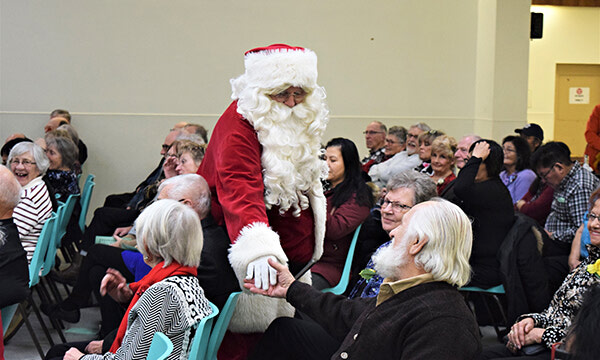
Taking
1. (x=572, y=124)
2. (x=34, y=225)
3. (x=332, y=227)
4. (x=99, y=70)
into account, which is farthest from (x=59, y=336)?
(x=572, y=124)

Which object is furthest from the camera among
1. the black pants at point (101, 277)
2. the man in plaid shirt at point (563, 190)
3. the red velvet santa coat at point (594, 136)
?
the red velvet santa coat at point (594, 136)

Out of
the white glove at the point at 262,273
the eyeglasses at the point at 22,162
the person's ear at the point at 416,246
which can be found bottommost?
the white glove at the point at 262,273

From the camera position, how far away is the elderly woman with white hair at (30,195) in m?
4.12

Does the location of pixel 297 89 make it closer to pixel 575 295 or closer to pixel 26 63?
pixel 575 295

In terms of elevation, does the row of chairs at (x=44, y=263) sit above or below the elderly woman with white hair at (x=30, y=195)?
below

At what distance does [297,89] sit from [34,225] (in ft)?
7.27

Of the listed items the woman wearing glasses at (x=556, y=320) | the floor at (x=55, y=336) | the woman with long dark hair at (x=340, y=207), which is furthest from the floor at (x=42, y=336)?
the woman wearing glasses at (x=556, y=320)

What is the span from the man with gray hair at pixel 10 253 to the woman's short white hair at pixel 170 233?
1.05m

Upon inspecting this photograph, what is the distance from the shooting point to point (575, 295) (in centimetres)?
275

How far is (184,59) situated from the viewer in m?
7.84

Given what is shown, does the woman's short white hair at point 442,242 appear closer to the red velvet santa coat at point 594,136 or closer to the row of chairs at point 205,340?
the row of chairs at point 205,340

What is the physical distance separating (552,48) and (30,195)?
9.20 m

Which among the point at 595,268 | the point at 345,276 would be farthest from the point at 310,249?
the point at 595,268

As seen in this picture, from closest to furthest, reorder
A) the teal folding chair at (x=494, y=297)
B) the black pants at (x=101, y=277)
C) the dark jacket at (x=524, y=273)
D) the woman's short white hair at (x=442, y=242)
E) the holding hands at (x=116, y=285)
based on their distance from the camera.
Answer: the woman's short white hair at (x=442, y=242), the holding hands at (x=116, y=285), the dark jacket at (x=524, y=273), the black pants at (x=101, y=277), the teal folding chair at (x=494, y=297)
